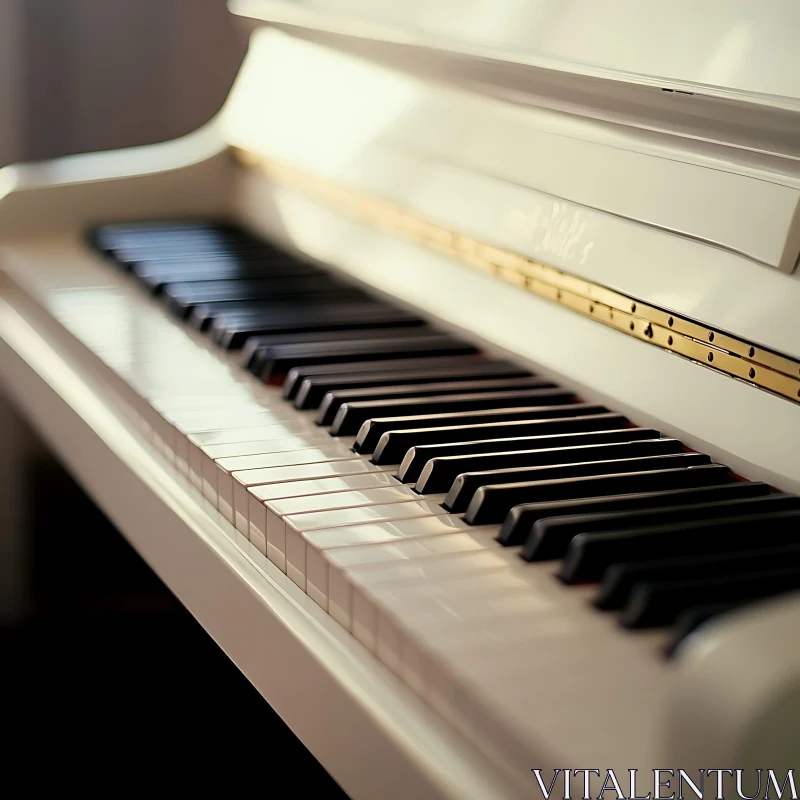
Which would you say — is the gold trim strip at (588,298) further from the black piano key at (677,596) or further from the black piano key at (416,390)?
the black piano key at (677,596)

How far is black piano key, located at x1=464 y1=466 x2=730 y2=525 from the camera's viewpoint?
0.87m

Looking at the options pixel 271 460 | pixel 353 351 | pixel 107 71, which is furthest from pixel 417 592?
pixel 107 71

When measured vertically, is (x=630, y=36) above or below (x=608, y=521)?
above

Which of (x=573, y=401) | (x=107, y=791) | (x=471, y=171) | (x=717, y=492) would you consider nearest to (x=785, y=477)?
(x=717, y=492)

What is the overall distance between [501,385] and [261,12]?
0.92m

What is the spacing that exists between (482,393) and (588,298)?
0.48ft

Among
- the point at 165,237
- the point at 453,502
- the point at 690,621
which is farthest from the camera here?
the point at 165,237

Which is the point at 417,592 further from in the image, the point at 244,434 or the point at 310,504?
A: the point at 244,434

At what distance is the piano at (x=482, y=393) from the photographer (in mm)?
692

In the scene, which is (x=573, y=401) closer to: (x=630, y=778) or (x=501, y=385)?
(x=501, y=385)

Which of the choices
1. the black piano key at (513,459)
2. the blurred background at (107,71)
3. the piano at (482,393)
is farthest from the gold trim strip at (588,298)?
the blurred background at (107,71)

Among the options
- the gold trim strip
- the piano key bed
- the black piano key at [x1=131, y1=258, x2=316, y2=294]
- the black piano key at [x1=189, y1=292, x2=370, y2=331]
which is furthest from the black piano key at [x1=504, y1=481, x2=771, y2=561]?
the black piano key at [x1=131, y1=258, x2=316, y2=294]

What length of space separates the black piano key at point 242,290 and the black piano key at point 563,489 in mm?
649

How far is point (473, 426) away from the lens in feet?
3.36
